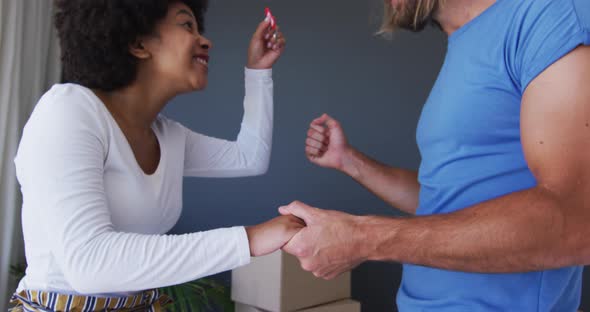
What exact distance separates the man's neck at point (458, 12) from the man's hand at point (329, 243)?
521mm

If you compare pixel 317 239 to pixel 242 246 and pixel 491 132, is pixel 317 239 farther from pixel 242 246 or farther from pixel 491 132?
pixel 491 132

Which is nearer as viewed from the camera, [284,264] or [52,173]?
[52,173]

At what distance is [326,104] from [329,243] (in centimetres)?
230

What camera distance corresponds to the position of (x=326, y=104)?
131 inches

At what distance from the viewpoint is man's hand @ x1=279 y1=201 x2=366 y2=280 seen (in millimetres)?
1050

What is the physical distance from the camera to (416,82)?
130 inches

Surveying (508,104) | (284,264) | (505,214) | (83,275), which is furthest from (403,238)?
(284,264)

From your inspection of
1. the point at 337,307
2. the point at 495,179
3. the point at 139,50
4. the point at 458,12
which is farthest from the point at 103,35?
the point at 337,307

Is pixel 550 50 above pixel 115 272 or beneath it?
above

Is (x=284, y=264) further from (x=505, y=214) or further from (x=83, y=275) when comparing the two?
(x=505, y=214)

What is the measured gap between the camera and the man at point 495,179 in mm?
872

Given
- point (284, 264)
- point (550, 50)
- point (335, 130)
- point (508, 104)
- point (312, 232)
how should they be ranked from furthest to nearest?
point (284, 264) < point (335, 130) < point (312, 232) < point (508, 104) < point (550, 50)

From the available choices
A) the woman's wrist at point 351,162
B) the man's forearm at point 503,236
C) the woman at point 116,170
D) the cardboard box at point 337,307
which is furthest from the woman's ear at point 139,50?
the cardboard box at point 337,307

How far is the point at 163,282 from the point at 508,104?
29.2 inches
